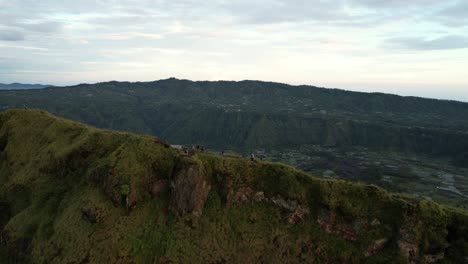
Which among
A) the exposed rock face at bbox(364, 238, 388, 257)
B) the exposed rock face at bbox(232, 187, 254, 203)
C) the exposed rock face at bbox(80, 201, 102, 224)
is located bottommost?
the exposed rock face at bbox(364, 238, 388, 257)

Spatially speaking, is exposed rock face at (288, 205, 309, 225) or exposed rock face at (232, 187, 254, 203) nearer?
exposed rock face at (288, 205, 309, 225)

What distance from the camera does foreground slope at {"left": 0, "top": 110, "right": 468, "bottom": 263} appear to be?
62.6m

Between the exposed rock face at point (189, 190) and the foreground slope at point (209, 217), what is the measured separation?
0.58 ft

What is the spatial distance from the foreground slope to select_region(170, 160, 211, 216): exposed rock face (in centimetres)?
18

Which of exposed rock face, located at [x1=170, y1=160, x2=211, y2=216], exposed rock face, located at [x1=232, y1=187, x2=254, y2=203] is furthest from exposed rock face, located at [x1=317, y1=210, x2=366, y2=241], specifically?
exposed rock face, located at [x1=170, y1=160, x2=211, y2=216]

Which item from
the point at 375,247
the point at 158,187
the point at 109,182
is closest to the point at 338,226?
the point at 375,247

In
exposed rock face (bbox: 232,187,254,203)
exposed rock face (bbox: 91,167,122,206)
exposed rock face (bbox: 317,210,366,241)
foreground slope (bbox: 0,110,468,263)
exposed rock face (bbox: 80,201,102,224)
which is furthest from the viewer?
exposed rock face (bbox: 232,187,254,203)

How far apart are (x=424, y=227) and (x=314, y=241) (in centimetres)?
1740

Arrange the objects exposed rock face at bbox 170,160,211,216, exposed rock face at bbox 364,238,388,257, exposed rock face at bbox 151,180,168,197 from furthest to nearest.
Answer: exposed rock face at bbox 151,180,168,197 < exposed rock face at bbox 170,160,211,216 < exposed rock face at bbox 364,238,388,257

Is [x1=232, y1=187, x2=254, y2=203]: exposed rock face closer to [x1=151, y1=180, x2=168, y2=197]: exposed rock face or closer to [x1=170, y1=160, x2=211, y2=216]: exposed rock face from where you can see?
Result: [x1=170, y1=160, x2=211, y2=216]: exposed rock face

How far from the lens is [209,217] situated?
227 feet

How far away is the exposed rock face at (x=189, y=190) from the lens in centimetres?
6862

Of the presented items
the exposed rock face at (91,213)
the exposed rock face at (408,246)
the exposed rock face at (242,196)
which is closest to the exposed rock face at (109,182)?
the exposed rock face at (91,213)

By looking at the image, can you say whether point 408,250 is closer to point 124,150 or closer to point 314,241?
point 314,241
